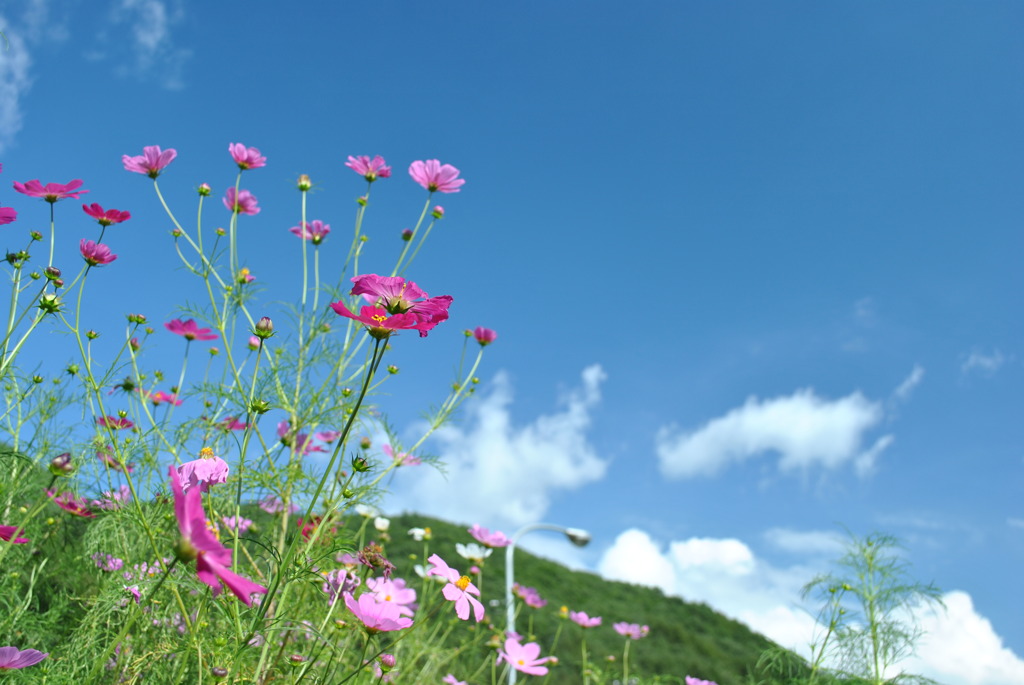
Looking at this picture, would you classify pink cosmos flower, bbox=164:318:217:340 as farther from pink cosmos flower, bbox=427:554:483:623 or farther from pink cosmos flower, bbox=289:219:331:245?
pink cosmos flower, bbox=427:554:483:623

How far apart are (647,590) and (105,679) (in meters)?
12.3

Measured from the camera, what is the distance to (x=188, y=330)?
234 cm

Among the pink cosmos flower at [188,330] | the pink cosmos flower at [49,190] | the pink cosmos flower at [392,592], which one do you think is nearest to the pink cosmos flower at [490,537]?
the pink cosmos flower at [392,592]

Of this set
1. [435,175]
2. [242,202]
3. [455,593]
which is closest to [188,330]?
[242,202]

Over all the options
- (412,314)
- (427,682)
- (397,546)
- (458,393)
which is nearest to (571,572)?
(397,546)

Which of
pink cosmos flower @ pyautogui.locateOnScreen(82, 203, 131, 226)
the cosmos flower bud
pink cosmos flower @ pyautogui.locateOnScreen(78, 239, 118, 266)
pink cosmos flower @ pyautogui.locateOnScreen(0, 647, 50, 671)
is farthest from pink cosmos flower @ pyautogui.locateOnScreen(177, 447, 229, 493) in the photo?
pink cosmos flower @ pyautogui.locateOnScreen(82, 203, 131, 226)

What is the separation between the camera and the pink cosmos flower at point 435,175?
7.36ft

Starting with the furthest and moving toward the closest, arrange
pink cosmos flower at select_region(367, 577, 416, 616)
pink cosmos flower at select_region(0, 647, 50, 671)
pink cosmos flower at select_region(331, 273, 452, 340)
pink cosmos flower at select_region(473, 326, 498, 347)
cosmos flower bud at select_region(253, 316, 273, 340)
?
pink cosmos flower at select_region(473, 326, 498, 347) → pink cosmos flower at select_region(367, 577, 416, 616) → cosmos flower bud at select_region(253, 316, 273, 340) → pink cosmos flower at select_region(0, 647, 50, 671) → pink cosmos flower at select_region(331, 273, 452, 340)

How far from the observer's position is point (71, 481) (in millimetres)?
2289

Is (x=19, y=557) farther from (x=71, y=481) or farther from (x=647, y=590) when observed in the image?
(x=647, y=590)

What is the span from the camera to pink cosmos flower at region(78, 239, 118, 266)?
1.72 metres

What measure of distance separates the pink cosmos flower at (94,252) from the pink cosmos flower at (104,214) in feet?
0.34

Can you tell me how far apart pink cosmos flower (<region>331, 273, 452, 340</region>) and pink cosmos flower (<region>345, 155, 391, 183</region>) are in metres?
1.42

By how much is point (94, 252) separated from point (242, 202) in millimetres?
677
